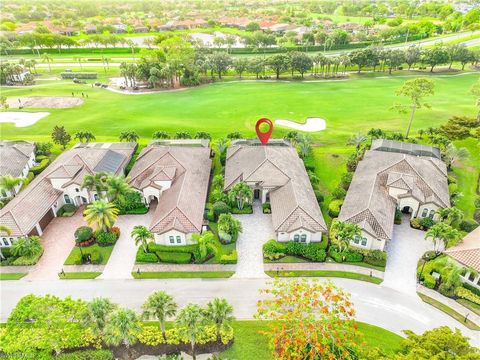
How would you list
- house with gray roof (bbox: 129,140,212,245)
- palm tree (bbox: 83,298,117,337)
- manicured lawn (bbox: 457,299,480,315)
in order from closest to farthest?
palm tree (bbox: 83,298,117,337)
manicured lawn (bbox: 457,299,480,315)
house with gray roof (bbox: 129,140,212,245)

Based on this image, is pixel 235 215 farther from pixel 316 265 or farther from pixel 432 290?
pixel 432 290

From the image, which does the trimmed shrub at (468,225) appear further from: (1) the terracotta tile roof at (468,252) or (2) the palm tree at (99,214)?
(2) the palm tree at (99,214)

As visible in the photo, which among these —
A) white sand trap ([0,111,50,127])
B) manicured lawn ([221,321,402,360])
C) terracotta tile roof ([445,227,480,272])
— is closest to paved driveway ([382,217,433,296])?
terracotta tile roof ([445,227,480,272])

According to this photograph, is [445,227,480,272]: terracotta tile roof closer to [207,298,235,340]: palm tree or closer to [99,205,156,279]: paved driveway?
[207,298,235,340]: palm tree

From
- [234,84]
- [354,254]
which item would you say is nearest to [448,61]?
[234,84]

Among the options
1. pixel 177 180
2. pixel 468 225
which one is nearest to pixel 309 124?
pixel 177 180

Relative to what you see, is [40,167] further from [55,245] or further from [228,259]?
[228,259]

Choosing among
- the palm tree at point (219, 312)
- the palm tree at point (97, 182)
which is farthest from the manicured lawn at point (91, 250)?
the palm tree at point (219, 312)
